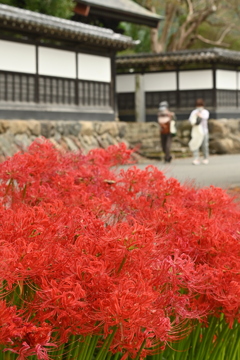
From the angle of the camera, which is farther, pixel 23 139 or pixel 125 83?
pixel 125 83

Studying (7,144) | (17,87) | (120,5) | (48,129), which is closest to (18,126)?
(7,144)

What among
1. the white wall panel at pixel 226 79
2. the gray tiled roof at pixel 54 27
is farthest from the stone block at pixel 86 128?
the white wall panel at pixel 226 79

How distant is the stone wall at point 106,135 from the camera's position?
18531 millimetres

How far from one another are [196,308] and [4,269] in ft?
2.83

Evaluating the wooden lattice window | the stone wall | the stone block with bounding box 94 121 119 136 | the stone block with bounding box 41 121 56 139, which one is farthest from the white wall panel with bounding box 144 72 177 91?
the wooden lattice window

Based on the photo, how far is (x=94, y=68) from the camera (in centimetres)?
2269

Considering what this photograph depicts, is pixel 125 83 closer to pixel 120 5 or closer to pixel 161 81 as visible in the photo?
pixel 161 81

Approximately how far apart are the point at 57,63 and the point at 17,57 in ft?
6.77

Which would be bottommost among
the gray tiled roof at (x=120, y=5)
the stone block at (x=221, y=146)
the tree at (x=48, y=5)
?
the stone block at (x=221, y=146)

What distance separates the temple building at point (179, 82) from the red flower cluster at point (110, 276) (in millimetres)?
25661

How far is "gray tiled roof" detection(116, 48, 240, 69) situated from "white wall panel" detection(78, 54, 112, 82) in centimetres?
556

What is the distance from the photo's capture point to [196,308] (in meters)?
2.44

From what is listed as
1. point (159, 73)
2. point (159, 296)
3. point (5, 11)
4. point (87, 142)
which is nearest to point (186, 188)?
point (159, 296)

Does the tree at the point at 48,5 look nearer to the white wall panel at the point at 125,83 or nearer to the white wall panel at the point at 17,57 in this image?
the white wall panel at the point at 17,57
